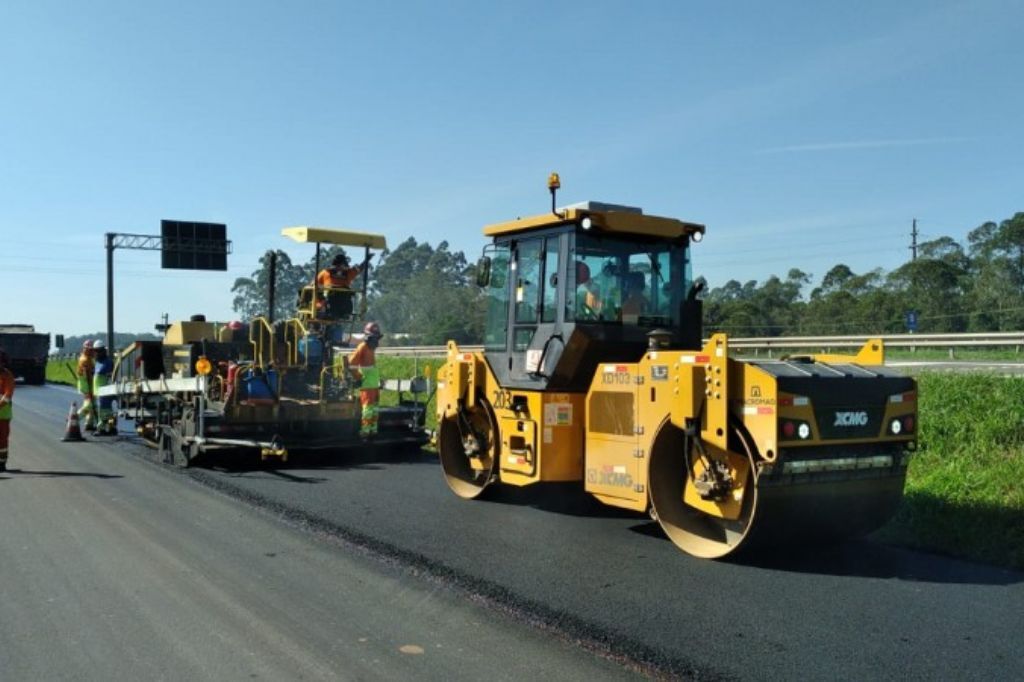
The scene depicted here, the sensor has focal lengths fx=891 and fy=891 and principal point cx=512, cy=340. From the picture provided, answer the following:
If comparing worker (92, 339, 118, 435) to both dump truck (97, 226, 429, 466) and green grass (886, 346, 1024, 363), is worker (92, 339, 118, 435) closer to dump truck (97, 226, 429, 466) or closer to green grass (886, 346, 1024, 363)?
dump truck (97, 226, 429, 466)

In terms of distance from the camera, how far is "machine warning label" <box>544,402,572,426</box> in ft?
24.8

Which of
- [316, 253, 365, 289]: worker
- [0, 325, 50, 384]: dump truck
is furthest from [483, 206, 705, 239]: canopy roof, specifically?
[0, 325, 50, 384]: dump truck

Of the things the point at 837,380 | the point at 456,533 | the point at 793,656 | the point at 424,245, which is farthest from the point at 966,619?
the point at 424,245

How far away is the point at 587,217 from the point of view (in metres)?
7.43

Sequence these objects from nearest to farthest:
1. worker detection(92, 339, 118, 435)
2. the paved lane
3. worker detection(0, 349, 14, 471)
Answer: the paved lane < worker detection(0, 349, 14, 471) < worker detection(92, 339, 118, 435)

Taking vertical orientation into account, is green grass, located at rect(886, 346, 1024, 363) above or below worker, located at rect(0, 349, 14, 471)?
above

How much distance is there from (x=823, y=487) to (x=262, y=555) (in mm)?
4003

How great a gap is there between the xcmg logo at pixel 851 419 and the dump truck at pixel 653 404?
0.04 ft

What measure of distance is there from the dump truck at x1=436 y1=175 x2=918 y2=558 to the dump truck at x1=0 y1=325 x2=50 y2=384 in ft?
104

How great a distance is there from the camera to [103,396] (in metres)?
15.4

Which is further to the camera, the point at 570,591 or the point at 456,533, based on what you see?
the point at 456,533

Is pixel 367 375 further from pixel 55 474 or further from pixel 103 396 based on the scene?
pixel 103 396

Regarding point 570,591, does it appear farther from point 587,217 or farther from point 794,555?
point 587,217

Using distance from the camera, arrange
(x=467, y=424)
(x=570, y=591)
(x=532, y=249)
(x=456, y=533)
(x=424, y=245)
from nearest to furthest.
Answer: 1. (x=570, y=591)
2. (x=456, y=533)
3. (x=532, y=249)
4. (x=467, y=424)
5. (x=424, y=245)
